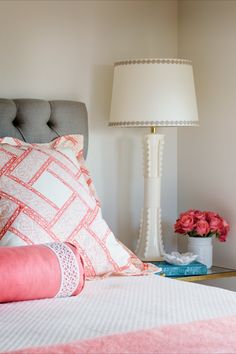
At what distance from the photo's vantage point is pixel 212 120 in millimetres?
3607

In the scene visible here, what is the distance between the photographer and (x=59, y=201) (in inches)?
102

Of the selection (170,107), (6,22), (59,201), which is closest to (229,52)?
(170,107)

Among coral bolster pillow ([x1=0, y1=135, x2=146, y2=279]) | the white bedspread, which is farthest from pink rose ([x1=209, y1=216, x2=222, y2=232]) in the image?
the white bedspread

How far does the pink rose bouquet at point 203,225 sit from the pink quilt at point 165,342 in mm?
1562

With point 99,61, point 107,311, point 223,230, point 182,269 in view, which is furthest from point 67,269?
point 99,61

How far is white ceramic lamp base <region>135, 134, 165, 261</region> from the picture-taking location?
3.37 m

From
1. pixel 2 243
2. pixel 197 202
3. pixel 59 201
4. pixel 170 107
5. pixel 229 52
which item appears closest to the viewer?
pixel 2 243

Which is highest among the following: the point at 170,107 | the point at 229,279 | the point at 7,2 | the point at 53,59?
the point at 7,2

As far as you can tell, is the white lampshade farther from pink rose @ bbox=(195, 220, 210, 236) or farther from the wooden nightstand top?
the wooden nightstand top

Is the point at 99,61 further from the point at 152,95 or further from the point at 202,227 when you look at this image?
the point at 202,227

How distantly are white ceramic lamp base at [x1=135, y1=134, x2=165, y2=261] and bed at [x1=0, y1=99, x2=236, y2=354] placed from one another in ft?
2.40

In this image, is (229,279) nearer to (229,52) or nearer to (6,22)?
(229,52)

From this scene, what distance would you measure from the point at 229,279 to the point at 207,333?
1983 millimetres

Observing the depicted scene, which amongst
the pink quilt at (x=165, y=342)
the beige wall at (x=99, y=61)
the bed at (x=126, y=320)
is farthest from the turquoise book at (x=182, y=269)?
the pink quilt at (x=165, y=342)
